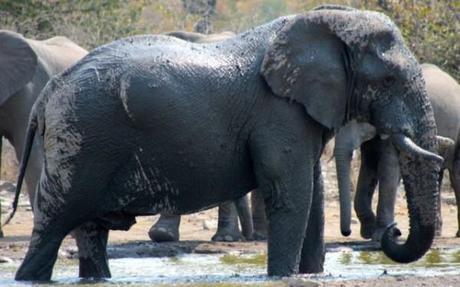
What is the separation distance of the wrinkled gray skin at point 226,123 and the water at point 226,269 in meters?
0.38

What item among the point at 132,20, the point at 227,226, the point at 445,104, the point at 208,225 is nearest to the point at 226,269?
the point at 227,226

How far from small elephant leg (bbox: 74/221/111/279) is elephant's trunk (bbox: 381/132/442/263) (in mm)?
1805

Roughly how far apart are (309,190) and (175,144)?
2.67 feet

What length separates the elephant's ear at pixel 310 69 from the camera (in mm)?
9328

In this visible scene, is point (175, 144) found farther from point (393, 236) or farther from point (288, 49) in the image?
point (393, 236)

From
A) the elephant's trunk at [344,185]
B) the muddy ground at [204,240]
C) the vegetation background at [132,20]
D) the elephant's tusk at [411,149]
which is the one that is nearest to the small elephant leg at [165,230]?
the muddy ground at [204,240]

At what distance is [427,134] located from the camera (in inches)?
370

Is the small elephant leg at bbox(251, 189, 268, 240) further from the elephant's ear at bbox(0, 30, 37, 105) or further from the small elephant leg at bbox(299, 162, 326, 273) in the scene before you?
the small elephant leg at bbox(299, 162, 326, 273)

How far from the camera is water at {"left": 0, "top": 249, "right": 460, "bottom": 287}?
944 cm

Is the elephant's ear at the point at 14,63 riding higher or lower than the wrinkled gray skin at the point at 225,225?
higher

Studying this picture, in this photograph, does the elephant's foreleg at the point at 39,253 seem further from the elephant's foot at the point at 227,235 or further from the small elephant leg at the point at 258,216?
the small elephant leg at the point at 258,216

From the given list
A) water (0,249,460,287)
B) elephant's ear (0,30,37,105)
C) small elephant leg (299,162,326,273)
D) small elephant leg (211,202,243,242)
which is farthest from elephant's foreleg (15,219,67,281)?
elephant's ear (0,30,37,105)

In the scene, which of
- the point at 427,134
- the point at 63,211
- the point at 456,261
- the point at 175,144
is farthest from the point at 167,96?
the point at 456,261

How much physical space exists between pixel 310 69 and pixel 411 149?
74cm
